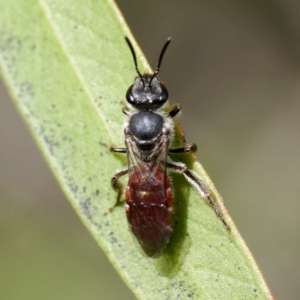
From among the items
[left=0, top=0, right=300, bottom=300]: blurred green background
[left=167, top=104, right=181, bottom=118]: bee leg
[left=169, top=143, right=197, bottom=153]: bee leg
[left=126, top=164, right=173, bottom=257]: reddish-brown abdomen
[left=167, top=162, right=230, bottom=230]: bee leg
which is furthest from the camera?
[left=0, top=0, right=300, bottom=300]: blurred green background

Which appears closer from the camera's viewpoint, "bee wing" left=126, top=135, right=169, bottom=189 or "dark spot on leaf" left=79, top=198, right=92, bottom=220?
"dark spot on leaf" left=79, top=198, right=92, bottom=220

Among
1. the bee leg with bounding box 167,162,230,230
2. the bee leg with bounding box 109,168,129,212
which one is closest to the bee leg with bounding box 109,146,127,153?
the bee leg with bounding box 109,168,129,212

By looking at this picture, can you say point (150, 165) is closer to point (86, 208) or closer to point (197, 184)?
point (197, 184)

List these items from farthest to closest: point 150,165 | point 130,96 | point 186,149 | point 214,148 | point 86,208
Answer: point 214,148, point 150,165, point 186,149, point 130,96, point 86,208

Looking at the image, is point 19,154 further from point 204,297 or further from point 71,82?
point 204,297

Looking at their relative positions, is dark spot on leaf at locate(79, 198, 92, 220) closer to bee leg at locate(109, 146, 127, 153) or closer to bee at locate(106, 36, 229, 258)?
bee at locate(106, 36, 229, 258)

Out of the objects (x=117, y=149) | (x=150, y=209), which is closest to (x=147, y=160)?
(x=117, y=149)
